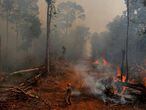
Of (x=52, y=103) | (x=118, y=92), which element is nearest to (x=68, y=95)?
(x=52, y=103)

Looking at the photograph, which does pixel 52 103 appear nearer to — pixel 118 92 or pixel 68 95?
pixel 68 95

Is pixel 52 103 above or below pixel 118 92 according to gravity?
below

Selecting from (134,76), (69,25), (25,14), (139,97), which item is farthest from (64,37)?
(139,97)

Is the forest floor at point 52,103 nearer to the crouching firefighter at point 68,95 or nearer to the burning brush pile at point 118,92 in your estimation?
the crouching firefighter at point 68,95

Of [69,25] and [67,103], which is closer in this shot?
[67,103]

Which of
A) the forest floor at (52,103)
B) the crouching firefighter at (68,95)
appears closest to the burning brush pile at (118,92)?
the forest floor at (52,103)

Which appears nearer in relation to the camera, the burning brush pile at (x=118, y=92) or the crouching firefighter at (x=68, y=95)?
the crouching firefighter at (x=68, y=95)

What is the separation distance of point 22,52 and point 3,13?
426 inches

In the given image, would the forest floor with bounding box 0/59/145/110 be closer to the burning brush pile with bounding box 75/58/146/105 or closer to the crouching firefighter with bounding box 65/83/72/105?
the crouching firefighter with bounding box 65/83/72/105

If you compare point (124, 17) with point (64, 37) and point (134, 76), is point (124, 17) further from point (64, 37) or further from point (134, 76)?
point (134, 76)

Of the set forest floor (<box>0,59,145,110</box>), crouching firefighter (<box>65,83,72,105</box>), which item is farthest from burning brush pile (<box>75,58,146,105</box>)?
crouching firefighter (<box>65,83,72,105</box>)

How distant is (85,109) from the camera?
62.1 feet

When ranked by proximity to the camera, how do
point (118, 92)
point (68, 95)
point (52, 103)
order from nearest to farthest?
1. point (52, 103)
2. point (68, 95)
3. point (118, 92)

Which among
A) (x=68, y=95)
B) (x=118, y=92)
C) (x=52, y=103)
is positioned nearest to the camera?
(x=52, y=103)
